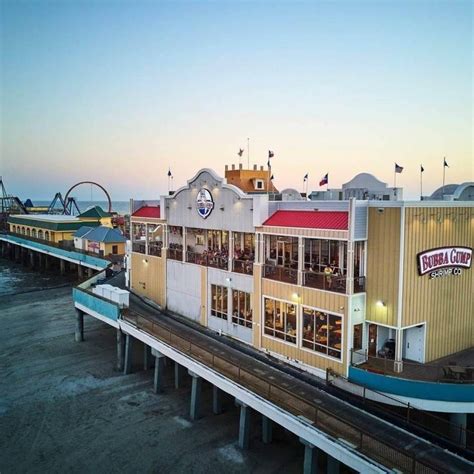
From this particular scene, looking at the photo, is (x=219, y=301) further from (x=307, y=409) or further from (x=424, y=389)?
(x=424, y=389)

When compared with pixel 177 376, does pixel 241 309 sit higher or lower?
higher

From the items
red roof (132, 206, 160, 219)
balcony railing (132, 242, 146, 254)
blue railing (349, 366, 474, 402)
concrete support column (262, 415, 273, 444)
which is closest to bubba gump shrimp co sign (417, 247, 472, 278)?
blue railing (349, 366, 474, 402)

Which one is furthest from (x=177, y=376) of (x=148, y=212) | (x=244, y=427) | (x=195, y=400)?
(x=148, y=212)

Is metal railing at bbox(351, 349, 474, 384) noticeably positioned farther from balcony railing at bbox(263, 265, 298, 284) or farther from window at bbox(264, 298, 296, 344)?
balcony railing at bbox(263, 265, 298, 284)

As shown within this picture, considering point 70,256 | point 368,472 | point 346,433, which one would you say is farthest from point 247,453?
point 70,256

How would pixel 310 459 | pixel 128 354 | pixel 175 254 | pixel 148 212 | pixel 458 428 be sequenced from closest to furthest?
pixel 310 459 < pixel 458 428 < pixel 128 354 < pixel 175 254 < pixel 148 212

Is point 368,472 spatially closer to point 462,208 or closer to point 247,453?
point 247,453

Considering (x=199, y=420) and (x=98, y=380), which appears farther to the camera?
(x=98, y=380)

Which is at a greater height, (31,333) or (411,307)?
(411,307)

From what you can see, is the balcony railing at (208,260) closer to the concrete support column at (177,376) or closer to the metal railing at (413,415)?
the concrete support column at (177,376)
